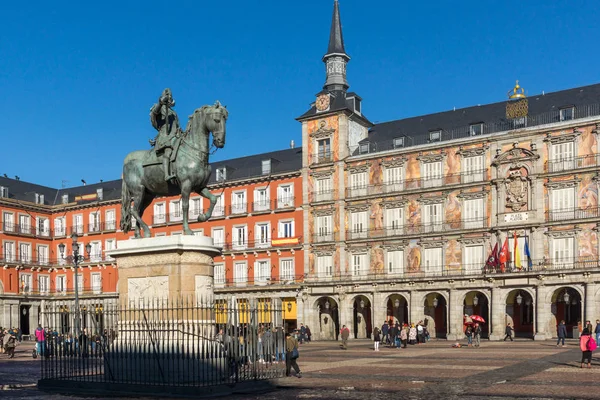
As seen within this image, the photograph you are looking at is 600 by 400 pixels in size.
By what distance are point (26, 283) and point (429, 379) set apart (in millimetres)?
60212

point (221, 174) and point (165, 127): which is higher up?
point (221, 174)

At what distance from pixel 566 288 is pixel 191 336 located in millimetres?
39970

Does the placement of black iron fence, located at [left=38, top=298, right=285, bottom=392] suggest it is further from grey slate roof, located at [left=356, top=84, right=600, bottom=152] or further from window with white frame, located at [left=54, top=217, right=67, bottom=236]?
window with white frame, located at [left=54, top=217, right=67, bottom=236]

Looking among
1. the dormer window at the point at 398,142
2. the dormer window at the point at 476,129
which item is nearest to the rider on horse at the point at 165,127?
the dormer window at the point at 476,129

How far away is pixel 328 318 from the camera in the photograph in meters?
60.7

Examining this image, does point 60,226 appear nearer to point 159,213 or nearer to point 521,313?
point 159,213

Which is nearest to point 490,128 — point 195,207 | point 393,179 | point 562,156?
point 562,156

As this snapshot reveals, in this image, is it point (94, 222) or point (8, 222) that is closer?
point (8, 222)

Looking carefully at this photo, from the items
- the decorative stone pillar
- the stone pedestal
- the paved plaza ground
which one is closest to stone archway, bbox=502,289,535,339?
the decorative stone pillar

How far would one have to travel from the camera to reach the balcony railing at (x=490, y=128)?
5100 cm

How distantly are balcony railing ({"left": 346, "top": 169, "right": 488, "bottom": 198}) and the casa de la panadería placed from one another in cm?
9

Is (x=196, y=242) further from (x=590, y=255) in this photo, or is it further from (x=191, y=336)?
(x=590, y=255)

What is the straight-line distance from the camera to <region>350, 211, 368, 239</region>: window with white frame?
2306 inches

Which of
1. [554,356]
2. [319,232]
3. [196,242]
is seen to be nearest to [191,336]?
[196,242]
